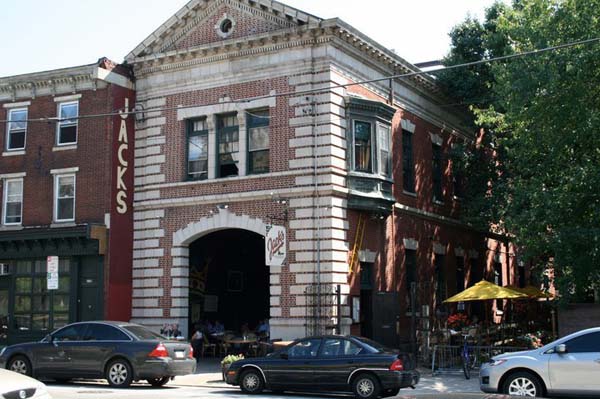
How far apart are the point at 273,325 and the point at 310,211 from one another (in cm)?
385

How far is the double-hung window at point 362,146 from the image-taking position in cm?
2612

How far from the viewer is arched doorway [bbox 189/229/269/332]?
2966cm

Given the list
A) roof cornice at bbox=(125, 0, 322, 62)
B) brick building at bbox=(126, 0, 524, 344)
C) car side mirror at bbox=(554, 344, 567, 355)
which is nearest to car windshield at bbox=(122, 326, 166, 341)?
brick building at bbox=(126, 0, 524, 344)

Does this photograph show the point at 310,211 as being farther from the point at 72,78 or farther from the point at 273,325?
the point at 72,78

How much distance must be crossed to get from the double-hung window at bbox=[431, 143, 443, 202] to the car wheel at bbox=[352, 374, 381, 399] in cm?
1683

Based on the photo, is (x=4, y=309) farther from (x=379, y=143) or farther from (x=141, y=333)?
(x=379, y=143)

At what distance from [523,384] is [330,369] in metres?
4.12

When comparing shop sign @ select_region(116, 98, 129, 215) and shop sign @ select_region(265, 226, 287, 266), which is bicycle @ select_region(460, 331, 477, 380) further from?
shop sign @ select_region(116, 98, 129, 215)

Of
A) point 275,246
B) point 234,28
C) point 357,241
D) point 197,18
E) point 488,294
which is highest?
point 197,18

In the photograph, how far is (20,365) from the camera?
19500 mm

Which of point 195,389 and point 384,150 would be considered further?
point 384,150

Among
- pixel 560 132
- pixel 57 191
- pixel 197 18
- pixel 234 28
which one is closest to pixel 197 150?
pixel 234 28

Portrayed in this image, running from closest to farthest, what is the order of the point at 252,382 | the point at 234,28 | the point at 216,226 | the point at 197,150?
1. the point at 252,382
2. the point at 216,226
3. the point at 234,28
4. the point at 197,150

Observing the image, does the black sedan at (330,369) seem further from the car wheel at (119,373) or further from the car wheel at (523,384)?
the car wheel at (119,373)
